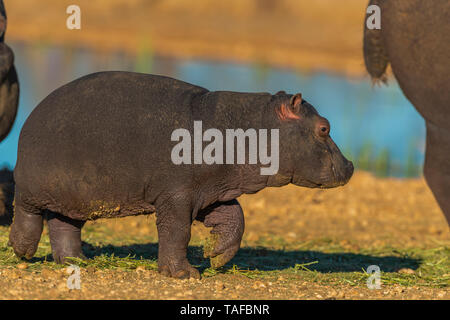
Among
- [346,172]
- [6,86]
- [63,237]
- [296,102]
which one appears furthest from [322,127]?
[6,86]

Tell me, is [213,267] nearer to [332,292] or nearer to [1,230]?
[332,292]

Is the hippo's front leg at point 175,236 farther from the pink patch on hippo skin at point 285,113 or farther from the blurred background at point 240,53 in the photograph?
the blurred background at point 240,53

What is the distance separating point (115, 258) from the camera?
5633mm

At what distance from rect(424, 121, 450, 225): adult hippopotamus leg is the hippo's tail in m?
0.65

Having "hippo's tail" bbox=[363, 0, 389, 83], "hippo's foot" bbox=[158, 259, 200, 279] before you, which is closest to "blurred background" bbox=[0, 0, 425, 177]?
"hippo's tail" bbox=[363, 0, 389, 83]

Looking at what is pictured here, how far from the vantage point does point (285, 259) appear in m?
6.62

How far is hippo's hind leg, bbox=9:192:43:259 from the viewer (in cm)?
538

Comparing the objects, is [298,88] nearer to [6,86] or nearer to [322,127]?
[6,86]

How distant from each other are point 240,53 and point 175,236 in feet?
54.5

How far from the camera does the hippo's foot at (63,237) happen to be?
558cm

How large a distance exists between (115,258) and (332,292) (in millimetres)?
1502

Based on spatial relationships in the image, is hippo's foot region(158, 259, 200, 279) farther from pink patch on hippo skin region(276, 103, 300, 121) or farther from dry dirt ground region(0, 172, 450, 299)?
pink patch on hippo skin region(276, 103, 300, 121)
